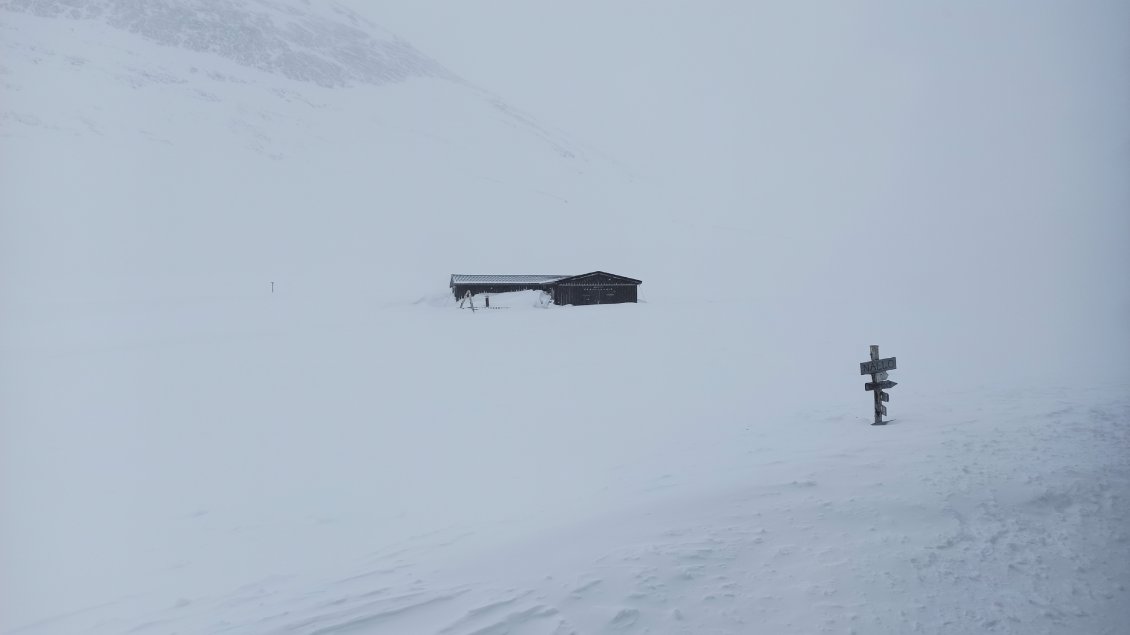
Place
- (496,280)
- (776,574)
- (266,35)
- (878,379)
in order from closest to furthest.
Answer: (776,574) → (878,379) → (496,280) → (266,35)

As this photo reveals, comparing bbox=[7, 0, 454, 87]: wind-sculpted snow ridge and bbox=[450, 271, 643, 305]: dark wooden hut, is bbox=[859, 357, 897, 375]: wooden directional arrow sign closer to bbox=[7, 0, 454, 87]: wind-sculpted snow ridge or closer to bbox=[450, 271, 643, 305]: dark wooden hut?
bbox=[450, 271, 643, 305]: dark wooden hut

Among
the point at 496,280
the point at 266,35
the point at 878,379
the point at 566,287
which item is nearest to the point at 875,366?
the point at 878,379

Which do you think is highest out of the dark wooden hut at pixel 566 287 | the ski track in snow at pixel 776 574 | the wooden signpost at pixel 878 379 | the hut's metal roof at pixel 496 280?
the hut's metal roof at pixel 496 280

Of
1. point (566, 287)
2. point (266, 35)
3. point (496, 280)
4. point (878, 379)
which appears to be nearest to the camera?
point (878, 379)

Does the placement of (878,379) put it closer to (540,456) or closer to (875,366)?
(875,366)

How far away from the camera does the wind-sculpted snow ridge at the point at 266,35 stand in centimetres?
9500

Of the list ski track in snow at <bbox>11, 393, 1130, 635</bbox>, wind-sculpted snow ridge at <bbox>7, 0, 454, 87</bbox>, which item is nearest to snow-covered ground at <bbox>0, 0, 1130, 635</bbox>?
ski track in snow at <bbox>11, 393, 1130, 635</bbox>

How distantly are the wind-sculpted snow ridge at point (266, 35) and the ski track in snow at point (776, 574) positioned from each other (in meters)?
111

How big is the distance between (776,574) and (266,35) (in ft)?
434

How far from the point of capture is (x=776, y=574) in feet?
20.0

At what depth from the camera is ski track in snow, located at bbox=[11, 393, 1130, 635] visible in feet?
17.7

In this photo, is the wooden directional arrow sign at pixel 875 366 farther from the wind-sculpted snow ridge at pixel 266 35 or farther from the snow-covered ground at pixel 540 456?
the wind-sculpted snow ridge at pixel 266 35

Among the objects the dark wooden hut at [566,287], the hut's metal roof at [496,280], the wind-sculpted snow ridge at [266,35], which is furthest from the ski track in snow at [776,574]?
the wind-sculpted snow ridge at [266,35]

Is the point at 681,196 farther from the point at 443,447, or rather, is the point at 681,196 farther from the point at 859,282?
the point at 443,447
